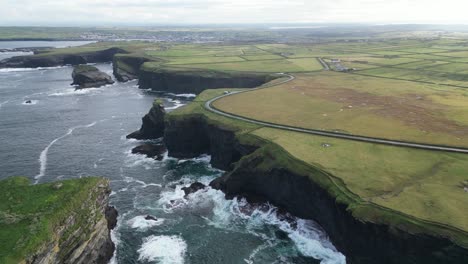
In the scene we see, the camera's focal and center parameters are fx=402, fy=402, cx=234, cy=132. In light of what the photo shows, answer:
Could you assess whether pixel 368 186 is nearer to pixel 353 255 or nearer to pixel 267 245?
pixel 353 255

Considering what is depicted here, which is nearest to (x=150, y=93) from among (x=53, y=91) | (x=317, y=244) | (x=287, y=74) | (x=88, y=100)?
(x=88, y=100)

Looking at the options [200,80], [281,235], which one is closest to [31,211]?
[281,235]

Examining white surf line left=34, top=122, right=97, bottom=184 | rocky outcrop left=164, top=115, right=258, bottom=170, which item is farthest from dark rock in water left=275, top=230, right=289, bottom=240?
white surf line left=34, top=122, right=97, bottom=184

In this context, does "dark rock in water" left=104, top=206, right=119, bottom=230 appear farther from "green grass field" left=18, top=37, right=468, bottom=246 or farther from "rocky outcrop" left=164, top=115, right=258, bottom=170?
"green grass field" left=18, top=37, right=468, bottom=246

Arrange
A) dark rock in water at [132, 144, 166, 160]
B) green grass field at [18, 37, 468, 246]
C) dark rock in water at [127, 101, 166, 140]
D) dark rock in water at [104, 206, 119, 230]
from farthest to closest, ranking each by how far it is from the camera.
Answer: dark rock in water at [127, 101, 166, 140]
dark rock in water at [132, 144, 166, 160]
dark rock in water at [104, 206, 119, 230]
green grass field at [18, 37, 468, 246]

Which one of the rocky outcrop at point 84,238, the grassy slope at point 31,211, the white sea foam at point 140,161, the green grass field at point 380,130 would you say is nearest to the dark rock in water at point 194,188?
the green grass field at point 380,130

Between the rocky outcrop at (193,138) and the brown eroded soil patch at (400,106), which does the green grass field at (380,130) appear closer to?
the brown eroded soil patch at (400,106)
